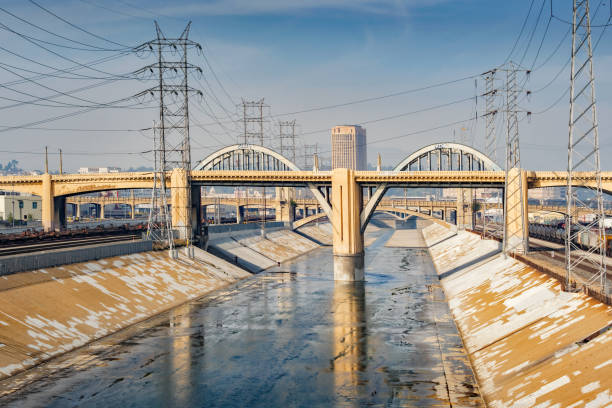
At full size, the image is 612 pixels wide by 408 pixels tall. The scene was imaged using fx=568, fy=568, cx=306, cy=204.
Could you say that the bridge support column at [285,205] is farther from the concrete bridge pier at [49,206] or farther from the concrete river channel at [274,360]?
the concrete river channel at [274,360]

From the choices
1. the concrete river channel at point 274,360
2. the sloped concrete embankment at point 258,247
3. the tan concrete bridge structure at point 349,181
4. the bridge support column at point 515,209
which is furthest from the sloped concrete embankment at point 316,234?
the concrete river channel at point 274,360

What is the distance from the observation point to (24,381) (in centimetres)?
3556

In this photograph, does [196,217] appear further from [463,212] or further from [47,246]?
[463,212]

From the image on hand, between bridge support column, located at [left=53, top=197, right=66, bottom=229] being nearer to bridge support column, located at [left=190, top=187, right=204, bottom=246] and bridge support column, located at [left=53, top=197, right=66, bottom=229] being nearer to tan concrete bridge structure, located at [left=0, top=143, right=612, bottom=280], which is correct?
tan concrete bridge structure, located at [left=0, top=143, right=612, bottom=280]

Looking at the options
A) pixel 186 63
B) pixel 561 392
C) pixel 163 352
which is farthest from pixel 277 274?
pixel 561 392

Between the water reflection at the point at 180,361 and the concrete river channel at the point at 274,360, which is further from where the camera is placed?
the water reflection at the point at 180,361

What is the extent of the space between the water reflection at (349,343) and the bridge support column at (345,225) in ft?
36.9

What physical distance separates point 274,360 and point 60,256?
3010 centimetres

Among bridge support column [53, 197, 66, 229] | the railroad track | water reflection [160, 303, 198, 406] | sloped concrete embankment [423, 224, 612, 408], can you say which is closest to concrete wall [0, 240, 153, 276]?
the railroad track

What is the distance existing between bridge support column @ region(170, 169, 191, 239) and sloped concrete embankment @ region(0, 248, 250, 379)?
11.5 m

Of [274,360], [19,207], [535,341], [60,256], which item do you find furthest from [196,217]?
[19,207]

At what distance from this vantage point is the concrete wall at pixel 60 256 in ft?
173

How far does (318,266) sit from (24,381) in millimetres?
76977

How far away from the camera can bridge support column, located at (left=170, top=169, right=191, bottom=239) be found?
93.3 m
